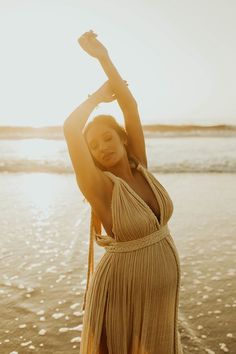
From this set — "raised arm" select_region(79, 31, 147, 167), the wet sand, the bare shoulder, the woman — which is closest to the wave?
the wet sand

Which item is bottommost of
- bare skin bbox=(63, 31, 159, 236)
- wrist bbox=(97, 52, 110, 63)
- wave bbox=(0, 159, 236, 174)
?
bare skin bbox=(63, 31, 159, 236)

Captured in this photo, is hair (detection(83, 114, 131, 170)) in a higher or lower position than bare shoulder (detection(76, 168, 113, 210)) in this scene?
higher

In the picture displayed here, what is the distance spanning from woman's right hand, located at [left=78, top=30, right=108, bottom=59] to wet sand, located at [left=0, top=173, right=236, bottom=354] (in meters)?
3.09

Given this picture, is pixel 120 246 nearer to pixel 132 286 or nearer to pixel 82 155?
pixel 132 286

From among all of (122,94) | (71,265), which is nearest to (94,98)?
(122,94)

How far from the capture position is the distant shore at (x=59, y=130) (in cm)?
4153

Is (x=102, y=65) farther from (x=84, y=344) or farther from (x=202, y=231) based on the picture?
(x=202, y=231)

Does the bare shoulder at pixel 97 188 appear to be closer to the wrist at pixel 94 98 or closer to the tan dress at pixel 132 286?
the tan dress at pixel 132 286

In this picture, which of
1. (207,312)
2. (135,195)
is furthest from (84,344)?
(207,312)

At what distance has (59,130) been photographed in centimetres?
4716

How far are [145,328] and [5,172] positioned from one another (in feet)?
56.5

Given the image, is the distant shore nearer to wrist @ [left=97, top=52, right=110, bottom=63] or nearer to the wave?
the wave

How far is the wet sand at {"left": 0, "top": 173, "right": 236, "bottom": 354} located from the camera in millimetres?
4816

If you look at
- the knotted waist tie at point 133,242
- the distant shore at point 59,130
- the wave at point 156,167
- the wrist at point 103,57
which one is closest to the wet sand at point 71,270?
the knotted waist tie at point 133,242
